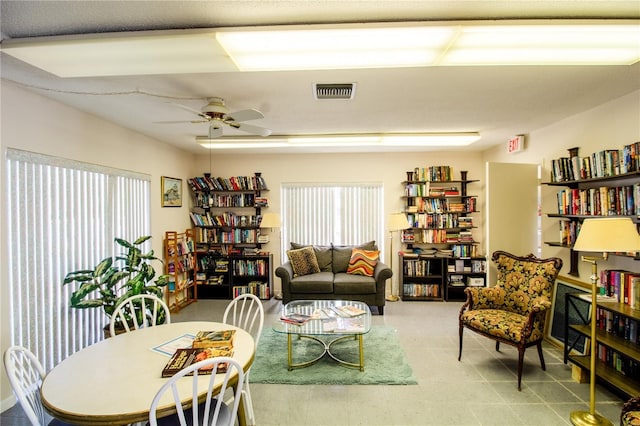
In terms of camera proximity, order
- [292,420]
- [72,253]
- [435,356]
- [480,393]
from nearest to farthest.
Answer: [292,420] < [480,393] < [72,253] < [435,356]

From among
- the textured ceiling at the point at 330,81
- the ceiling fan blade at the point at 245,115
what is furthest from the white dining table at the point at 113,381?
the textured ceiling at the point at 330,81

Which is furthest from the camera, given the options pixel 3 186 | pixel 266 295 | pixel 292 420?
pixel 266 295

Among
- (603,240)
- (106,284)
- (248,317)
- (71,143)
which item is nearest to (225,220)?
(106,284)

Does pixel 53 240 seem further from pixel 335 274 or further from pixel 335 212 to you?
pixel 335 212

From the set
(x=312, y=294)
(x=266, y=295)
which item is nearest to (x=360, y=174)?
(x=312, y=294)

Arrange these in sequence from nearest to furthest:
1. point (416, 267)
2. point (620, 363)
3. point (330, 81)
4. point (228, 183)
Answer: point (330, 81), point (620, 363), point (416, 267), point (228, 183)

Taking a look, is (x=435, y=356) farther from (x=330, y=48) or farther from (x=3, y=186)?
(x=3, y=186)

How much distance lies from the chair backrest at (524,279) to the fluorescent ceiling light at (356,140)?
1604 mm

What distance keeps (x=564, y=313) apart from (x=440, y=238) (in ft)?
6.67

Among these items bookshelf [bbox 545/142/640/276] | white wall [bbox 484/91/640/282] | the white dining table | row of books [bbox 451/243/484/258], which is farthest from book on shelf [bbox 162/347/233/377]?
row of books [bbox 451/243/484/258]

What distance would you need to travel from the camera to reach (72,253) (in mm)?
2752

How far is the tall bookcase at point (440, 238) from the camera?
15.7 ft

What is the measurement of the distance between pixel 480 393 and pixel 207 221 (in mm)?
4388

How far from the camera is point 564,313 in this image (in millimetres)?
3033
